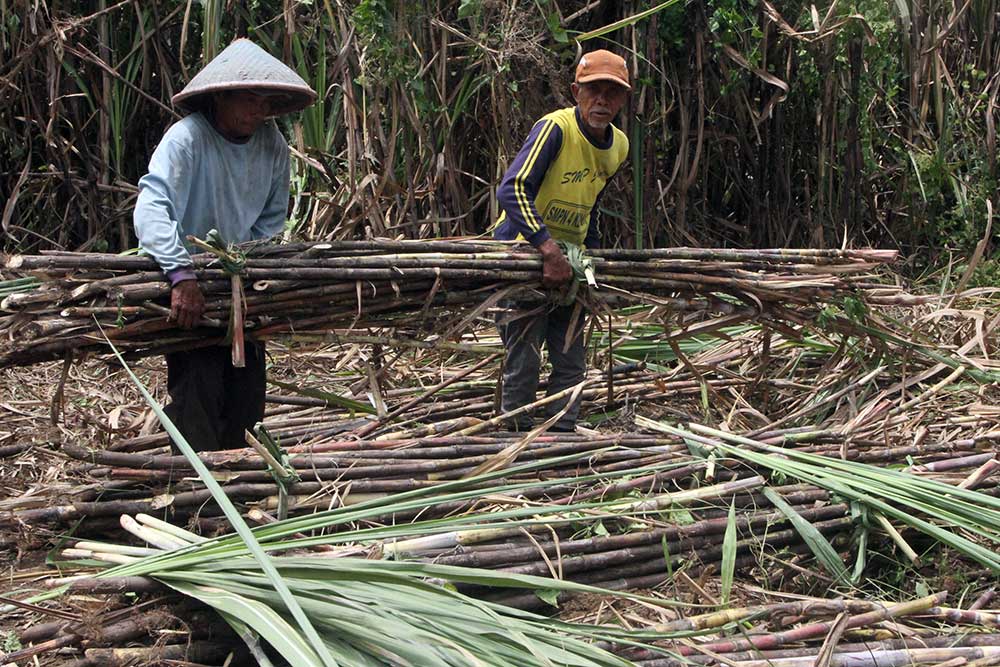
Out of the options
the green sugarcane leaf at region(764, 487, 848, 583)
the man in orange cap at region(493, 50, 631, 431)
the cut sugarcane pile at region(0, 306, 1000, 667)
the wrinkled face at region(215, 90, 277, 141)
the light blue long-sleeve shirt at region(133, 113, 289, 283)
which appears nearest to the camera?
the cut sugarcane pile at region(0, 306, 1000, 667)

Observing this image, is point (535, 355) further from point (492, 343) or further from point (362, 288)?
point (492, 343)

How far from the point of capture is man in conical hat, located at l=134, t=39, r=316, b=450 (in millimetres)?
3102

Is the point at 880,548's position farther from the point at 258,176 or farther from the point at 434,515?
the point at 258,176

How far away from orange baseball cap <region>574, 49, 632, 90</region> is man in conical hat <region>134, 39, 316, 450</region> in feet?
3.21

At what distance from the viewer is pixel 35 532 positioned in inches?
114

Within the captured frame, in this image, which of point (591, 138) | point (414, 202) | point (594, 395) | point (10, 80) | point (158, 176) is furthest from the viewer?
point (10, 80)

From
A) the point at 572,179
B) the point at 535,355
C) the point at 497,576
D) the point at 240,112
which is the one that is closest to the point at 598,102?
the point at 572,179

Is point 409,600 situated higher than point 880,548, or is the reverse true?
point 409,600

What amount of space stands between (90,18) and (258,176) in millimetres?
2836

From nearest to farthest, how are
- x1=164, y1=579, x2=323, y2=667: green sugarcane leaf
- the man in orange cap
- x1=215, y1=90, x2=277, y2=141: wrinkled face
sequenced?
1. x1=164, y1=579, x2=323, y2=667: green sugarcane leaf
2. x1=215, y1=90, x2=277, y2=141: wrinkled face
3. the man in orange cap

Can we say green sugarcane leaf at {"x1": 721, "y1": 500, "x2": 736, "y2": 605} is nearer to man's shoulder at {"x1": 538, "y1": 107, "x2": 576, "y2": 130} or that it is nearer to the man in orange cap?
the man in orange cap

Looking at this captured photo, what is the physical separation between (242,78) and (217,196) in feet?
1.23

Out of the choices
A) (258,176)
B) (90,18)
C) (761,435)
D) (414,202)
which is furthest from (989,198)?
(90,18)

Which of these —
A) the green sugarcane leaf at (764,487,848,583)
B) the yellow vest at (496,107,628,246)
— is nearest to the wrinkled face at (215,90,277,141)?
the yellow vest at (496,107,628,246)
